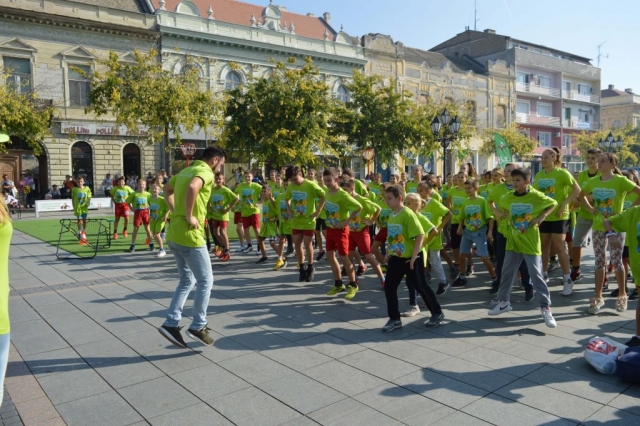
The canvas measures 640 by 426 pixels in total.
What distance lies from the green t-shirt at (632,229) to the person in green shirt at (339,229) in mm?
3290

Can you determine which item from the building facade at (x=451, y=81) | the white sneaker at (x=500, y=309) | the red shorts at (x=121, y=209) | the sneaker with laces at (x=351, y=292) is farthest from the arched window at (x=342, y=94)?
the white sneaker at (x=500, y=309)

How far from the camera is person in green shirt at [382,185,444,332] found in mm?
5605

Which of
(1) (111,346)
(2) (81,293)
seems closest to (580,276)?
(1) (111,346)

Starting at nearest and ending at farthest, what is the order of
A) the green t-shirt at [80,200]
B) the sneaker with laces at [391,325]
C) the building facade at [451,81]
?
the sneaker with laces at [391,325], the green t-shirt at [80,200], the building facade at [451,81]

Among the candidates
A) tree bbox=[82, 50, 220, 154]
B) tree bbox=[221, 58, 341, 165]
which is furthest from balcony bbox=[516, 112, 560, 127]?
tree bbox=[82, 50, 220, 154]

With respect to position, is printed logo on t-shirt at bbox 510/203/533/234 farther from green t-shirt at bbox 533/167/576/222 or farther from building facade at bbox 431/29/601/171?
building facade at bbox 431/29/601/171

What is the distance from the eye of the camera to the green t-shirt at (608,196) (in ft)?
21.4

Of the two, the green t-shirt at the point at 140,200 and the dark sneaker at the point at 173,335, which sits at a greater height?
the green t-shirt at the point at 140,200

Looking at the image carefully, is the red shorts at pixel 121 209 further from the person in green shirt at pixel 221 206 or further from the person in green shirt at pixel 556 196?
the person in green shirt at pixel 556 196

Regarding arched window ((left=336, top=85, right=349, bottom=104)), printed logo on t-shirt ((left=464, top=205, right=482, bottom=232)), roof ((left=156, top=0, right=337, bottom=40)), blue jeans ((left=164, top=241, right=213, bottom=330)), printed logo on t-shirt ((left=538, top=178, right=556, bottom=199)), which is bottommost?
blue jeans ((left=164, top=241, right=213, bottom=330))

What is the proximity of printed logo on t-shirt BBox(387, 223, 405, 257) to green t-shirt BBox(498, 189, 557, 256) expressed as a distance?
4.43 ft

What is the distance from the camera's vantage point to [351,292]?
7.22 m

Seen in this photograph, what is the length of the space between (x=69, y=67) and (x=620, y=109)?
66.1m

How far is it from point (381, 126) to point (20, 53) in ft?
60.9
